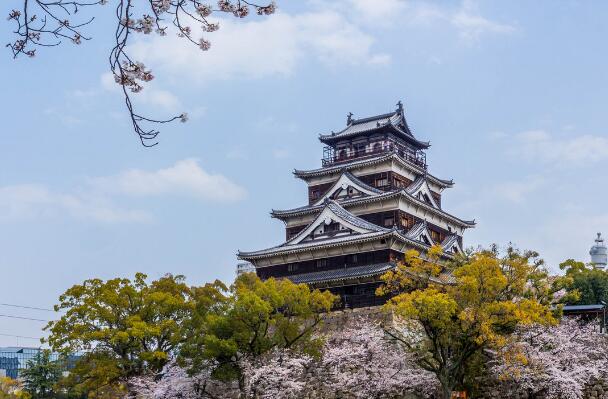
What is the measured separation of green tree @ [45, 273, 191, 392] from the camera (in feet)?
121

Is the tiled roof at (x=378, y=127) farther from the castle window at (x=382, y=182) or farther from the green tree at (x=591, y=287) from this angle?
the green tree at (x=591, y=287)

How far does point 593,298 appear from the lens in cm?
4578

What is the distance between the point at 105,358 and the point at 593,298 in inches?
981

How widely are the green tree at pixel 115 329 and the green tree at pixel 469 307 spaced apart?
1035 centimetres

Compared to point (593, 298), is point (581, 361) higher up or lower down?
lower down

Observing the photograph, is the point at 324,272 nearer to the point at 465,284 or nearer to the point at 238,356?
the point at 238,356

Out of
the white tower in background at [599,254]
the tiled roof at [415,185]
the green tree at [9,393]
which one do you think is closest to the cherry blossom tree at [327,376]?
the green tree at [9,393]

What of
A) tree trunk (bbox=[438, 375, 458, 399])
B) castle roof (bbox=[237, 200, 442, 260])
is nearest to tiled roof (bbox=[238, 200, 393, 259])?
castle roof (bbox=[237, 200, 442, 260])

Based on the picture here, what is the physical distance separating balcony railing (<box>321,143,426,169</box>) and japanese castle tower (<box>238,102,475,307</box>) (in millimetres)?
65

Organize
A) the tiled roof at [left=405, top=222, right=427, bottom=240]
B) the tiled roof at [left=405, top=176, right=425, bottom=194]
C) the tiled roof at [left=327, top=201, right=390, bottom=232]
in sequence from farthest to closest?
the tiled roof at [left=405, top=176, right=425, bottom=194] < the tiled roof at [left=405, top=222, right=427, bottom=240] < the tiled roof at [left=327, top=201, right=390, bottom=232]

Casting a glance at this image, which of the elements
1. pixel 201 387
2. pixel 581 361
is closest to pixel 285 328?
pixel 201 387

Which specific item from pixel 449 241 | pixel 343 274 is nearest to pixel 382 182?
pixel 449 241

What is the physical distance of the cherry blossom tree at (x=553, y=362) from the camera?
33281 millimetres

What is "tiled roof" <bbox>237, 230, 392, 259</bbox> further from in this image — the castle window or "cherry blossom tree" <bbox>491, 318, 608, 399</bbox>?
"cherry blossom tree" <bbox>491, 318, 608, 399</bbox>
